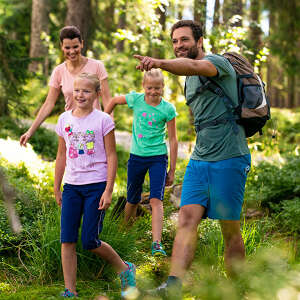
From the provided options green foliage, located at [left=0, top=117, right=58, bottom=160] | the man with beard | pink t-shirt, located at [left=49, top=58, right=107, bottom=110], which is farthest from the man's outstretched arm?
green foliage, located at [left=0, top=117, right=58, bottom=160]

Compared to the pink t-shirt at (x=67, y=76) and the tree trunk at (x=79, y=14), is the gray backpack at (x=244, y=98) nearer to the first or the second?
the pink t-shirt at (x=67, y=76)

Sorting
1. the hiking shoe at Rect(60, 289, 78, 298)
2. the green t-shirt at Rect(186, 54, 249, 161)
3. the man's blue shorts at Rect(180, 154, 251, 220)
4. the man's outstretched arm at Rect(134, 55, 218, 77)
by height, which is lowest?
the hiking shoe at Rect(60, 289, 78, 298)

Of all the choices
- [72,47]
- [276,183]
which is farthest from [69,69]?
[276,183]

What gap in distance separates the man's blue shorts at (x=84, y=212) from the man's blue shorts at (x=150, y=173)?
131cm

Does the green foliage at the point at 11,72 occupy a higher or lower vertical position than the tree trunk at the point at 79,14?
lower

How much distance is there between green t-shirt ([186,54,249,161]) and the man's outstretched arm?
21 centimetres

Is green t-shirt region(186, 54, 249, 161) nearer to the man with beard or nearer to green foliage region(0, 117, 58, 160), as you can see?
the man with beard

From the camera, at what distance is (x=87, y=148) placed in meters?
3.74

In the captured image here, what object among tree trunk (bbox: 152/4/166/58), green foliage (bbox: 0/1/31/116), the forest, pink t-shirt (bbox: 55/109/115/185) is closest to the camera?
the forest

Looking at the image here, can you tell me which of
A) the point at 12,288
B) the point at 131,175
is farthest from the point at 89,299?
the point at 131,175

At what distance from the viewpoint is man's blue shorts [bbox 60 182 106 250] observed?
12.0 feet

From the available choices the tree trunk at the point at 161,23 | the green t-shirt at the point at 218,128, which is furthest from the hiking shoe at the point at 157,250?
the tree trunk at the point at 161,23

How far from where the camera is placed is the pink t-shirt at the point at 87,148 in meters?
3.71

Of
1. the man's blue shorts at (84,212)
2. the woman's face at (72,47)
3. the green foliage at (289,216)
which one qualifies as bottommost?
the green foliage at (289,216)
